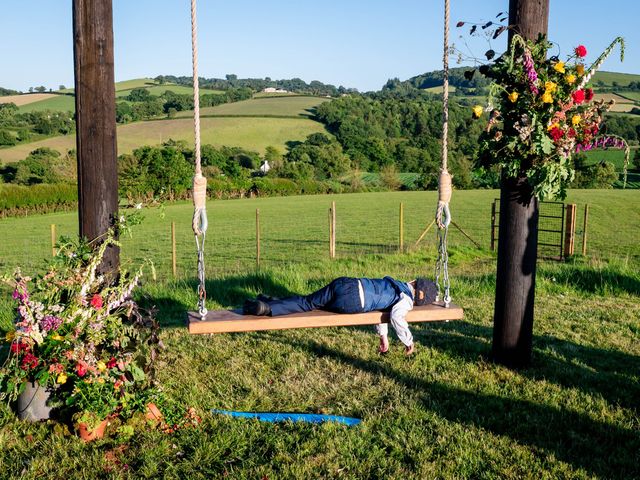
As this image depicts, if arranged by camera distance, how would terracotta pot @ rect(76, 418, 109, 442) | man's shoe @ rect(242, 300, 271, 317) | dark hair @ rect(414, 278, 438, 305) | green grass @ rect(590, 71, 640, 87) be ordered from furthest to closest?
green grass @ rect(590, 71, 640, 87), dark hair @ rect(414, 278, 438, 305), man's shoe @ rect(242, 300, 271, 317), terracotta pot @ rect(76, 418, 109, 442)

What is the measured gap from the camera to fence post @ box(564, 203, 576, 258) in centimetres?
1858

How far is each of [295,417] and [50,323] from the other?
1.96 meters

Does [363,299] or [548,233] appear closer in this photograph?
[363,299]

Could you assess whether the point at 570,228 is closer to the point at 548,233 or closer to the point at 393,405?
the point at 548,233

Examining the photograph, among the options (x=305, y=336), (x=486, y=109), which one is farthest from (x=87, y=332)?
(x=486, y=109)

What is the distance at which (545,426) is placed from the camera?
4.91 m

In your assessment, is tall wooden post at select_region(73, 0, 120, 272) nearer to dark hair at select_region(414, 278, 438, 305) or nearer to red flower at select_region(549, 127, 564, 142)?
dark hair at select_region(414, 278, 438, 305)

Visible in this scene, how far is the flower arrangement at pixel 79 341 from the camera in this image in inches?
188

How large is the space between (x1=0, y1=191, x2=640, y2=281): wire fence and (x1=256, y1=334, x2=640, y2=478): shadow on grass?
10538mm

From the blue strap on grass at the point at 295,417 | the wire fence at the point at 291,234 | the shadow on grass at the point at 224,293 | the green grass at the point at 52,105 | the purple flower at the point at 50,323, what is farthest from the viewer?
the green grass at the point at 52,105

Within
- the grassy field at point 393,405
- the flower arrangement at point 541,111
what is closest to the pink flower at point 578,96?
the flower arrangement at point 541,111

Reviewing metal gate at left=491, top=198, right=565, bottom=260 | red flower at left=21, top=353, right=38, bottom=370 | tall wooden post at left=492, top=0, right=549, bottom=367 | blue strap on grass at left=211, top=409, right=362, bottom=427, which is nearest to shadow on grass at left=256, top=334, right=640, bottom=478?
blue strap on grass at left=211, top=409, right=362, bottom=427

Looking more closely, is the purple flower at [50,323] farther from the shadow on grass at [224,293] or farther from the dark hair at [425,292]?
the shadow on grass at [224,293]

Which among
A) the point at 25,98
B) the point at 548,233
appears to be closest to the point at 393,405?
the point at 548,233
